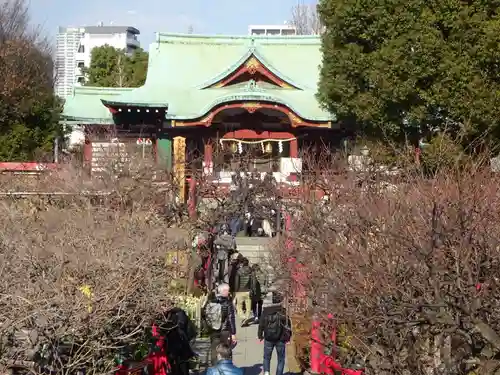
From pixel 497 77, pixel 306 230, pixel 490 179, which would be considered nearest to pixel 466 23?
pixel 497 77

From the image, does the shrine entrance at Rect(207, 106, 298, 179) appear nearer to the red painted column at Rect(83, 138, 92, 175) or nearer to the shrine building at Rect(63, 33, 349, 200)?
the shrine building at Rect(63, 33, 349, 200)

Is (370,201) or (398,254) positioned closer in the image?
(398,254)

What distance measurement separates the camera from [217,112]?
25.0m

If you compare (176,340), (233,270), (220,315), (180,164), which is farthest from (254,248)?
(176,340)

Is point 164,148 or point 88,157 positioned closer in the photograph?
point 88,157

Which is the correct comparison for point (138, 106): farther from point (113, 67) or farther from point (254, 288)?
point (113, 67)

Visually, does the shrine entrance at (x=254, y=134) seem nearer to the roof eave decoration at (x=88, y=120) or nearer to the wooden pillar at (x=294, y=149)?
the wooden pillar at (x=294, y=149)

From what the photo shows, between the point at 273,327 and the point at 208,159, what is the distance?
14.9 metres

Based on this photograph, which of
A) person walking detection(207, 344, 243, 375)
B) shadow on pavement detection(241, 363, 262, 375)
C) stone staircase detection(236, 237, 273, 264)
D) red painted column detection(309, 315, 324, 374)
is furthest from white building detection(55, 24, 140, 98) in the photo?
person walking detection(207, 344, 243, 375)

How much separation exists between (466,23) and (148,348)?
11.0 m

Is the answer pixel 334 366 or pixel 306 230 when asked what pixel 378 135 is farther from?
pixel 334 366

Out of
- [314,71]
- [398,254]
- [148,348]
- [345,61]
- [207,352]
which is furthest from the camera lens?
[314,71]

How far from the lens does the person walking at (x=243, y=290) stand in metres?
15.4

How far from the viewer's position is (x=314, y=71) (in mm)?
28172
